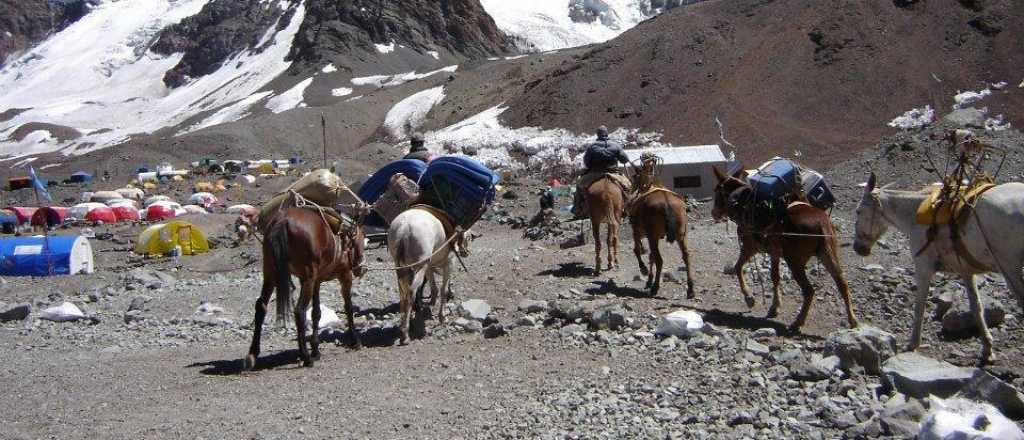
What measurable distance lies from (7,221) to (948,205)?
42355mm

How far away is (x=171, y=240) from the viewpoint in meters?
29.5

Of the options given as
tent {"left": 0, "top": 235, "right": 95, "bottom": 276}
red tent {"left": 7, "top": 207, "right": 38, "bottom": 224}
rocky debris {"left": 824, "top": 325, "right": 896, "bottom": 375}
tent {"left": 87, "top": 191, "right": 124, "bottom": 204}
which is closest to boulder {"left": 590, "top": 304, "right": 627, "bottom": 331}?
rocky debris {"left": 824, "top": 325, "right": 896, "bottom": 375}

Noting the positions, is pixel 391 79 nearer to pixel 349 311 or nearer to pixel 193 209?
pixel 193 209

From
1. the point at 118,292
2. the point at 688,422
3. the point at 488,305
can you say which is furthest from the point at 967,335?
the point at 118,292

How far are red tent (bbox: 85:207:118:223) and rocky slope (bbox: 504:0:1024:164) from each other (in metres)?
27.6

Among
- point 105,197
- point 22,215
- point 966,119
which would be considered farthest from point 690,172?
point 105,197

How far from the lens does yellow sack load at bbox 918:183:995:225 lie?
874cm

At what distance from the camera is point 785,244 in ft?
35.3

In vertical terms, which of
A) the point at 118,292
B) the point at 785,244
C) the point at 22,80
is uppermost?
the point at 22,80

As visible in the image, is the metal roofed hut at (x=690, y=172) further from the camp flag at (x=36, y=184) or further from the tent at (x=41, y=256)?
the camp flag at (x=36, y=184)

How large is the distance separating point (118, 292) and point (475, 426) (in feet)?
43.7

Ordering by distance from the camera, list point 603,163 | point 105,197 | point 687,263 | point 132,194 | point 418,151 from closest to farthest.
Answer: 1. point 687,263
2. point 418,151
3. point 603,163
4. point 105,197
5. point 132,194

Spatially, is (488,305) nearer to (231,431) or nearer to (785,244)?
(785,244)

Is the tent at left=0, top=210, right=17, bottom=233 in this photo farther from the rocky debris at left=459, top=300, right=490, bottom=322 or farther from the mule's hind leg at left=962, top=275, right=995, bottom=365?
the mule's hind leg at left=962, top=275, right=995, bottom=365
